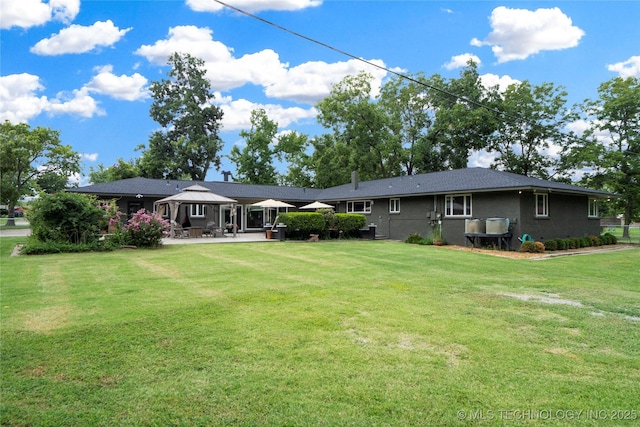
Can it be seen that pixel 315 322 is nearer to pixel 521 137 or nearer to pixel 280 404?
pixel 280 404

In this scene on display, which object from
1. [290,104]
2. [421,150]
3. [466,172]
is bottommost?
[466,172]

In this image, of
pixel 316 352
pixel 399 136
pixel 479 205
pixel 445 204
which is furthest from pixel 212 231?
pixel 399 136

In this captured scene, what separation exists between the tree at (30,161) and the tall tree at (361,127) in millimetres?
26368

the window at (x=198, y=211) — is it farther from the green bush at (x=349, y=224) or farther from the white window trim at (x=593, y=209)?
the white window trim at (x=593, y=209)

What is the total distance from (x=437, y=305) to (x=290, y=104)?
39618mm

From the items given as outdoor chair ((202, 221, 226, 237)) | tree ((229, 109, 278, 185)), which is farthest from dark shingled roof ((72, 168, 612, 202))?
tree ((229, 109, 278, 185))

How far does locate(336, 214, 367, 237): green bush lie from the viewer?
20.3 metres

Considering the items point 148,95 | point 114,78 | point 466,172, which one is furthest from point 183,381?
point 148,95

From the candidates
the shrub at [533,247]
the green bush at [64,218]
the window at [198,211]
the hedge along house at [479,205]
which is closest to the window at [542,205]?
the hedge along house at [479,205]

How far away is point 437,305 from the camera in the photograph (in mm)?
5719

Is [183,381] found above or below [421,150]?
below

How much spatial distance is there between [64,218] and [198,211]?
11.0 m

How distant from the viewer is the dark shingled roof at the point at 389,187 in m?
16.6

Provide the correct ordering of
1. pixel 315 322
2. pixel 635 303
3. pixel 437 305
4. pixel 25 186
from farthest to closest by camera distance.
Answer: pixel 25 186, pixel 635 303, pixel 437 305, pixel 315 322
